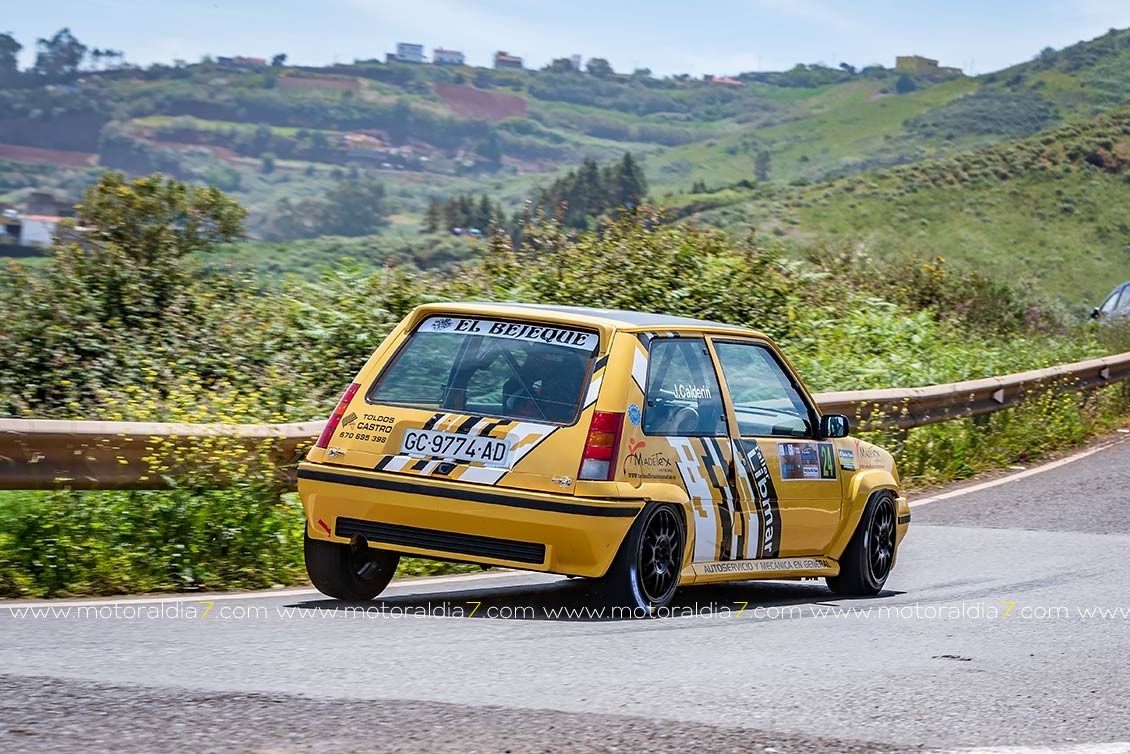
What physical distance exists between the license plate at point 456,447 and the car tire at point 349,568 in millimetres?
514

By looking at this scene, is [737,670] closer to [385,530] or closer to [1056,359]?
[385,530]

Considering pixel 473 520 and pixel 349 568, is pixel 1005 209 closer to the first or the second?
pixel 349 568

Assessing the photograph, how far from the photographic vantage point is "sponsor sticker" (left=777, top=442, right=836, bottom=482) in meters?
7.88

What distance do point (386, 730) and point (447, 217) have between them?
98.7m

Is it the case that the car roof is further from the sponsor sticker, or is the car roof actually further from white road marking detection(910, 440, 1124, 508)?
white road marking detection(910, 440, 1124, 508)

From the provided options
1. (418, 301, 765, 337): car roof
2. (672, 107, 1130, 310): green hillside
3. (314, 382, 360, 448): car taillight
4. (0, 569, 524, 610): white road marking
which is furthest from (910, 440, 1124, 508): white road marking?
(672, 107, 1130, 310): green hillside

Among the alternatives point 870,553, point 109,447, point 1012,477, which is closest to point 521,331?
point 109,447

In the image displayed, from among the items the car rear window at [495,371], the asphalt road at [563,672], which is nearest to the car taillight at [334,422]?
the car rear window at [495,371]

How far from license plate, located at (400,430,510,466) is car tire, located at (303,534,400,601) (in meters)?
0.51

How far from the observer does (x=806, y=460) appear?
8.05m

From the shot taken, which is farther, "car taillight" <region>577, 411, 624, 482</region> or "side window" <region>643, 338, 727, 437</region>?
"side window" <region>643, 338, 727, 437</region>

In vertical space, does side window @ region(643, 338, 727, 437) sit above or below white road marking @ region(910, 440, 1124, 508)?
above

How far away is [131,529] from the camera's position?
765 cm

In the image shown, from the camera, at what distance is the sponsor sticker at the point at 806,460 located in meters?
7.88
